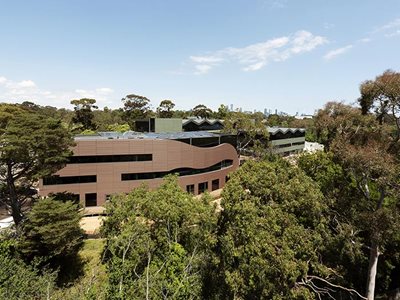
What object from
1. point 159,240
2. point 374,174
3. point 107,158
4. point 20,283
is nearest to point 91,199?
point 107,158

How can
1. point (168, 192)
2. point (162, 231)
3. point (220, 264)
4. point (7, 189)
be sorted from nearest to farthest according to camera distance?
point (220, 264)
point (162, 231)
point (168, 192)
point (7, 189)

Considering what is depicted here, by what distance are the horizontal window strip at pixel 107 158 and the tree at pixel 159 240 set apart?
13887mm

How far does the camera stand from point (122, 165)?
106 ft

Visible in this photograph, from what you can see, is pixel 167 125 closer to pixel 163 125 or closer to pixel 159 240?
pixel 163 125

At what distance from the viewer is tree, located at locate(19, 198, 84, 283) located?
1838 centimetres

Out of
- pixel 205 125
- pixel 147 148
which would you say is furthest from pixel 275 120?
pixel 147 148

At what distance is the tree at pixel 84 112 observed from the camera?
214 ft

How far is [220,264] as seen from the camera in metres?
13.5

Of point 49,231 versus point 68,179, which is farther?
point 68,179

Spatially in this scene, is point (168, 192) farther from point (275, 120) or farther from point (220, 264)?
point (275, 120)

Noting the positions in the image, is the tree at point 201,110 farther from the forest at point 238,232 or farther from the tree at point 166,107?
the forest at point 238,232

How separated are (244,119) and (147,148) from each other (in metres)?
26.5

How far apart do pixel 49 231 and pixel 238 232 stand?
45.5 ft

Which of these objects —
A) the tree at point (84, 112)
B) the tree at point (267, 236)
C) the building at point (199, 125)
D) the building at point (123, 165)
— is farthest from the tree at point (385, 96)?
the tree at point (84, 112)
